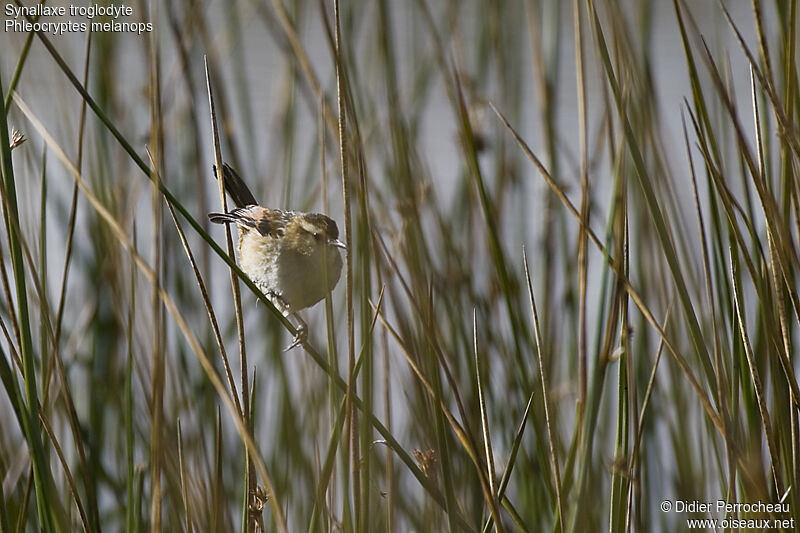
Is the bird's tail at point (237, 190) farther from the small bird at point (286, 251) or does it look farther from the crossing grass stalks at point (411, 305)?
the crossing grass stalks at point (411, 305)

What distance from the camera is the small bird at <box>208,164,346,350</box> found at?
2438 millimetres

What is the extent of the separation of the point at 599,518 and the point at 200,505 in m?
1.09

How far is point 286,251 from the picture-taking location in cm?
264

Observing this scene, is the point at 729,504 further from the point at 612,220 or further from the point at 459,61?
the point at 459,61

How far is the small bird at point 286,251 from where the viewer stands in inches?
96.0

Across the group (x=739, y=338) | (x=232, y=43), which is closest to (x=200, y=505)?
(x=739, y=338)

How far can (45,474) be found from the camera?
4.95 feet

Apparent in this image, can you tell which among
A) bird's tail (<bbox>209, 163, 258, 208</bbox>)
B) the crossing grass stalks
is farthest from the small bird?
the crossing grass stalks

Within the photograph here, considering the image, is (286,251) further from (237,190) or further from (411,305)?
(411,305)

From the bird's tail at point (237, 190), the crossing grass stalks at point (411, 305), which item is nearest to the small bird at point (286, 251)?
the bird's tail at point (237, 190)

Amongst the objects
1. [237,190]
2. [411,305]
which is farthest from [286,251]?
[411,305]

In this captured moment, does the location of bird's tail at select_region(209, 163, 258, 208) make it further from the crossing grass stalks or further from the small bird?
the crossing grass stalks

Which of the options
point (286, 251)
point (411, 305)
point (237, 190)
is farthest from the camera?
point (286, 251)

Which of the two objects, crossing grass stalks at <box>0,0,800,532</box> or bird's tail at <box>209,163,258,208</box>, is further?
bird's tail at <box>209,163,258,208</box>
